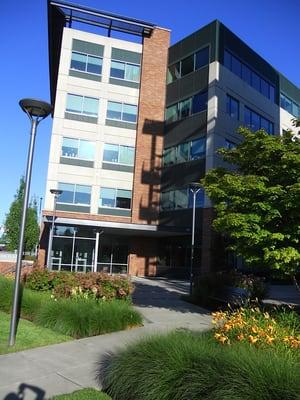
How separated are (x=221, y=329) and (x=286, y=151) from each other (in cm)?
498

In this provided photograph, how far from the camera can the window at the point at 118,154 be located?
122ft

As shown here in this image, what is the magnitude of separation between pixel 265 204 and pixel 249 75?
28381mm

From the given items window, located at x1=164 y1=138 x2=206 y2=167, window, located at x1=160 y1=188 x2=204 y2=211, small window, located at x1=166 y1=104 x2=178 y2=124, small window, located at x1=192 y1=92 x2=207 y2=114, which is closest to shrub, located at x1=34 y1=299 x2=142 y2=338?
window, located at x1=160 y1=188 x2=204 y2=211

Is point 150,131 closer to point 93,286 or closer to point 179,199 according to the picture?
point 179,199

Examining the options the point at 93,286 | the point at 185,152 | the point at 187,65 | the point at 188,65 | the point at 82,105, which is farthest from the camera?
the point at 82,105

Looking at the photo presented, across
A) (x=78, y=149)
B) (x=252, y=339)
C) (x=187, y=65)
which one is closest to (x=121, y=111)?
(x=78, y=149)

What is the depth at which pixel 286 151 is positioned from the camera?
1068cm

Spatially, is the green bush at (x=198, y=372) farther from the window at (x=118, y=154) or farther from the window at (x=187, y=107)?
the window at (x=118, y=154)

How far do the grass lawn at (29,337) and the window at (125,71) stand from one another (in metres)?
30.3

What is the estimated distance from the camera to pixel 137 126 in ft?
125

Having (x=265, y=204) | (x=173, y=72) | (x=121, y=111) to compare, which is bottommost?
(x=265, y=204)

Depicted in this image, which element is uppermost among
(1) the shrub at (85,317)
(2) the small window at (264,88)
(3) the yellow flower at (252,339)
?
(2) the small window at (264,88)

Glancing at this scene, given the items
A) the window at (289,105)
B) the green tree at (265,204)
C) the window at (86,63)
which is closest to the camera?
the green tree at (265,204)

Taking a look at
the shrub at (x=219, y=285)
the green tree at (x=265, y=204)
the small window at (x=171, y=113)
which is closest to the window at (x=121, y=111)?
the small window at (x=171, y=113)
